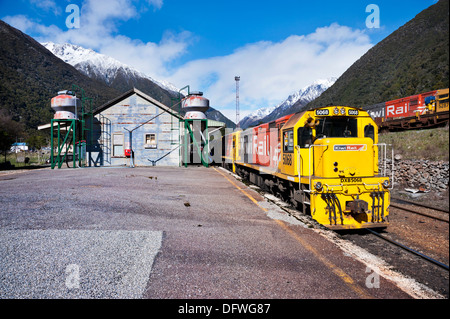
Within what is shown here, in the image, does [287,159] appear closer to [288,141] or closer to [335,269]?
[288,141]

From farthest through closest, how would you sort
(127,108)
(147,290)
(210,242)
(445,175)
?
(127,108), (445,175), (210,242), (147,290)

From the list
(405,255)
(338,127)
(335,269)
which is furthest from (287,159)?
(335,269)

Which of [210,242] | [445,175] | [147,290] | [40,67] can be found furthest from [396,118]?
[40,67]

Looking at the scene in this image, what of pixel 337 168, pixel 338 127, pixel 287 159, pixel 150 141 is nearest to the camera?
pixel 337 168

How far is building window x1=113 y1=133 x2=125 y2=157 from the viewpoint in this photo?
23672 mm

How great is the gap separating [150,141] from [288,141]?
1847cm

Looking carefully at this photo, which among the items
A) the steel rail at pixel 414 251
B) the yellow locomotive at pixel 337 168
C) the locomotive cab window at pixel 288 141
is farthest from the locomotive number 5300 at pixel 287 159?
the steel rail at pixel 414 251

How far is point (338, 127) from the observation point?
7.47m

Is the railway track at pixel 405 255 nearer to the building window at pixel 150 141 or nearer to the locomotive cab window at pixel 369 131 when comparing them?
the locomotive cab window at pixel 369 131

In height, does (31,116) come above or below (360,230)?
above
